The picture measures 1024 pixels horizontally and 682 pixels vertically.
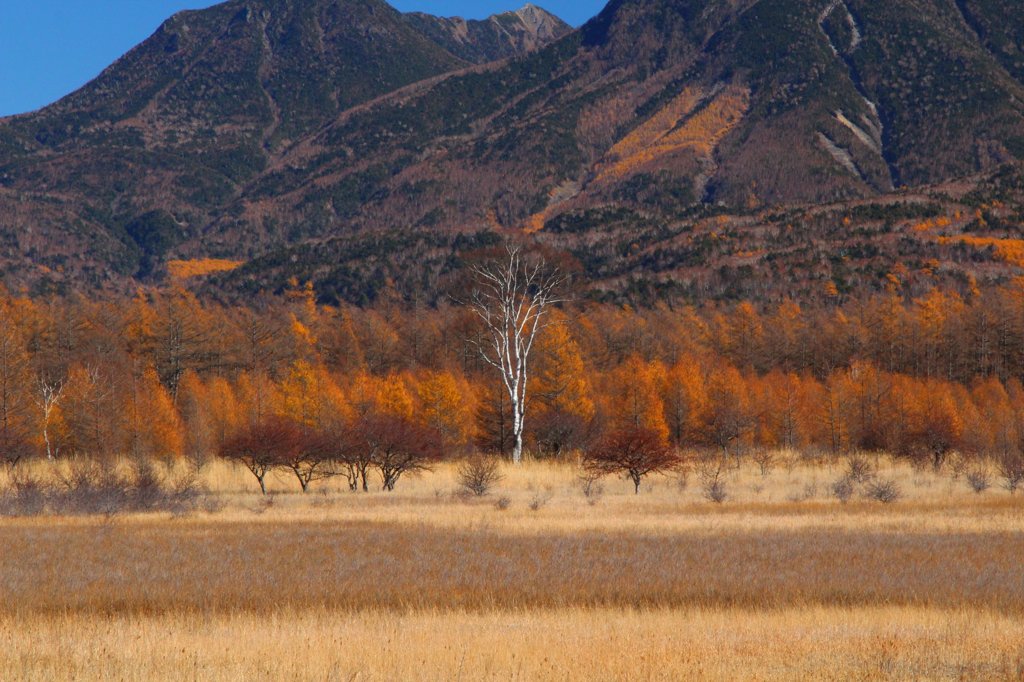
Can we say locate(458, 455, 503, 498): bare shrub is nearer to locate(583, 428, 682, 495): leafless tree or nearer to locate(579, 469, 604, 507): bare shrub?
locate(579, 469, 604, 507): bare shrub

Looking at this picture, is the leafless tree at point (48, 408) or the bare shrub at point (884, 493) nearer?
the bare shrub at point (884, 493)

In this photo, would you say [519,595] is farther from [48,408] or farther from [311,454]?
[48,408]

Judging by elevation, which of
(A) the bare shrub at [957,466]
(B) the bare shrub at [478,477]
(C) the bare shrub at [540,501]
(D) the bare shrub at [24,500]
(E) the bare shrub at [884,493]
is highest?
(D) the bare shrub at [24,500]

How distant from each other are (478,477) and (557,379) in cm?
2168

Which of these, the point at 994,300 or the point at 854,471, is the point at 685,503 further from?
the point at 994,300

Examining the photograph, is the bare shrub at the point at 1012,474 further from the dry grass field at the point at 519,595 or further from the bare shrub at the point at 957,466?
the dry grass field at the point at 519,595

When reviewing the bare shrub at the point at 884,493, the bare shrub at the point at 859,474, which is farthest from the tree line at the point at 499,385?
the bare shrub at the point at 884,493

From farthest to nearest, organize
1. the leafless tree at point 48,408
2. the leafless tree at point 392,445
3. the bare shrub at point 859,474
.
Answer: the leafless tree at point 48,408, the leafless tree at point 392,445, the bare shrub at point 859,474

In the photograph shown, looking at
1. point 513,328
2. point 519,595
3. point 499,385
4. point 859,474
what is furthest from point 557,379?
point 519,595

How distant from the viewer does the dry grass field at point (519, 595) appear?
11.6 meters

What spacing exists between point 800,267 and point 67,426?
96664mm

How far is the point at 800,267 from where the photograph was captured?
131500mm

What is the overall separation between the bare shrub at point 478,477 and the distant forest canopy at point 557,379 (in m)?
6.55

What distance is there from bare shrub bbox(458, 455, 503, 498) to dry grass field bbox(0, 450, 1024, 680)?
5589mm
